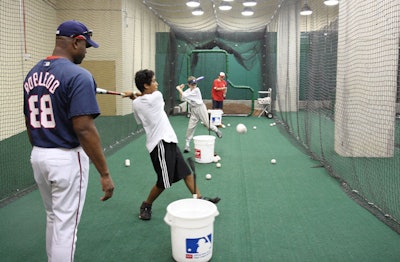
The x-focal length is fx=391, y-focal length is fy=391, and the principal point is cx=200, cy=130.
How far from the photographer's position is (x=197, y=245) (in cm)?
284

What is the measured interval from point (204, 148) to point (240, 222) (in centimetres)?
250

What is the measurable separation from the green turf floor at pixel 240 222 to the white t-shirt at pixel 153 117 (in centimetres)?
83

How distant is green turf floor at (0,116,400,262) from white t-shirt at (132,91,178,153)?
829 millimetres

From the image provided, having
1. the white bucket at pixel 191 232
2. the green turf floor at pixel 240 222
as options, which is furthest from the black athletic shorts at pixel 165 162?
the white bucket at pixel 191 232

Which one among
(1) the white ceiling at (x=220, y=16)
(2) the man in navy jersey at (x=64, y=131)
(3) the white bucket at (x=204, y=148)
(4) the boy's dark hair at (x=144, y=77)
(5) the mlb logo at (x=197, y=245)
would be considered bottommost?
(5) the mlb logo at (x=197, y=245)

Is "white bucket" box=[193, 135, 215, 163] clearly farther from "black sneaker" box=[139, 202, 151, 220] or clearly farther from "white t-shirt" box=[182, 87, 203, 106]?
"black sneaker" box=[139, 202, 151, 220]

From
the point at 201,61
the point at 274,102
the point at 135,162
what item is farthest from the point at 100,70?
the point at 135,162

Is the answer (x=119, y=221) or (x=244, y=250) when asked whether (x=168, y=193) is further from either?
(x=244, y=250)

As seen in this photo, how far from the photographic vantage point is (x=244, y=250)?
3178 millimetres

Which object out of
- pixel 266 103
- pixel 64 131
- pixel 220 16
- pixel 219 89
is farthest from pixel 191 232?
pixel 220 16

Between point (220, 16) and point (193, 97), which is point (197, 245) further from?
point (220, 16)

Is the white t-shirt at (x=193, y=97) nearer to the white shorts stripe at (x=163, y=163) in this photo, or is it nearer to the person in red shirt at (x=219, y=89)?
the white shorts stripe at (x=163, y=163)

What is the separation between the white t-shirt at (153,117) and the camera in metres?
3.68

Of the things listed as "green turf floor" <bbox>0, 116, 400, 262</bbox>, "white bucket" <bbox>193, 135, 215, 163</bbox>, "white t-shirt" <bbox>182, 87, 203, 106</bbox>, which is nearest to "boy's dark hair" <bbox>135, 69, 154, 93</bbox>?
"green turf floor" <bbox>0, 116, 400, 262</bbox>
